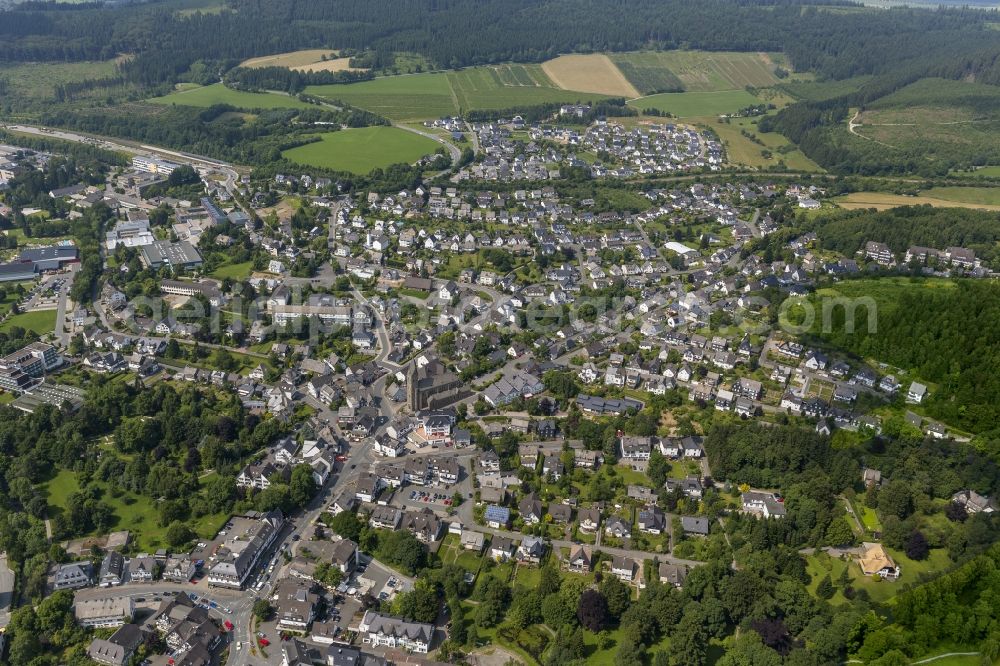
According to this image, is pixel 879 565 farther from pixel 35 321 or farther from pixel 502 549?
pixel 35 321

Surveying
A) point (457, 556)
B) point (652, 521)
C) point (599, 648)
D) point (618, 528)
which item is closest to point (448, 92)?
point (652, 521)

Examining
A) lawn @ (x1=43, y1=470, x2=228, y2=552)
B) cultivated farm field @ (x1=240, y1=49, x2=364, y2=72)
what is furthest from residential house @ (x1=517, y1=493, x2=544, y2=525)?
cultivated farm field @ (x1=240, y1=49, x2=364, y2=72)

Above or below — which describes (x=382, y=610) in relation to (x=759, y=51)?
below

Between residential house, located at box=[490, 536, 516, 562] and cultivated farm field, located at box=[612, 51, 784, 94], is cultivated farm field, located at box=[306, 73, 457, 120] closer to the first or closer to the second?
cultivated farm field, located at box=[612, 51, 784, 94]

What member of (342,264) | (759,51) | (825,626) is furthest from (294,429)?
(759,51)

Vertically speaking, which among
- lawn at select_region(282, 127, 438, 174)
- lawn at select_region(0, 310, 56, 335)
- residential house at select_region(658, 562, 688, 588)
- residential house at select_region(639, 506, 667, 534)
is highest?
lawn at select_region(282, 127, 438, 174)

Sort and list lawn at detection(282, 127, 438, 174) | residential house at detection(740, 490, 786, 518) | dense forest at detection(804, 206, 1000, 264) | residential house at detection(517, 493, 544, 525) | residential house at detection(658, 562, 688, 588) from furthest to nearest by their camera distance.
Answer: lawn at detection(282, 127, 438, 174)
dense forest at detection(804, 206, 1000, 264)
residential house at detection(740, 490, 786, 518)
residential house at detection(517, 493, 544, 525)
residential house at detection(658, 562, 688, 588)

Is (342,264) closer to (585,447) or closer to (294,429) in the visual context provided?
(294,429)

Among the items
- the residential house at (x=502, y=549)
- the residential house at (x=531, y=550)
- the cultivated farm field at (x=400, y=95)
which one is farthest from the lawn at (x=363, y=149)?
the residential house at (x=531, y=550)
